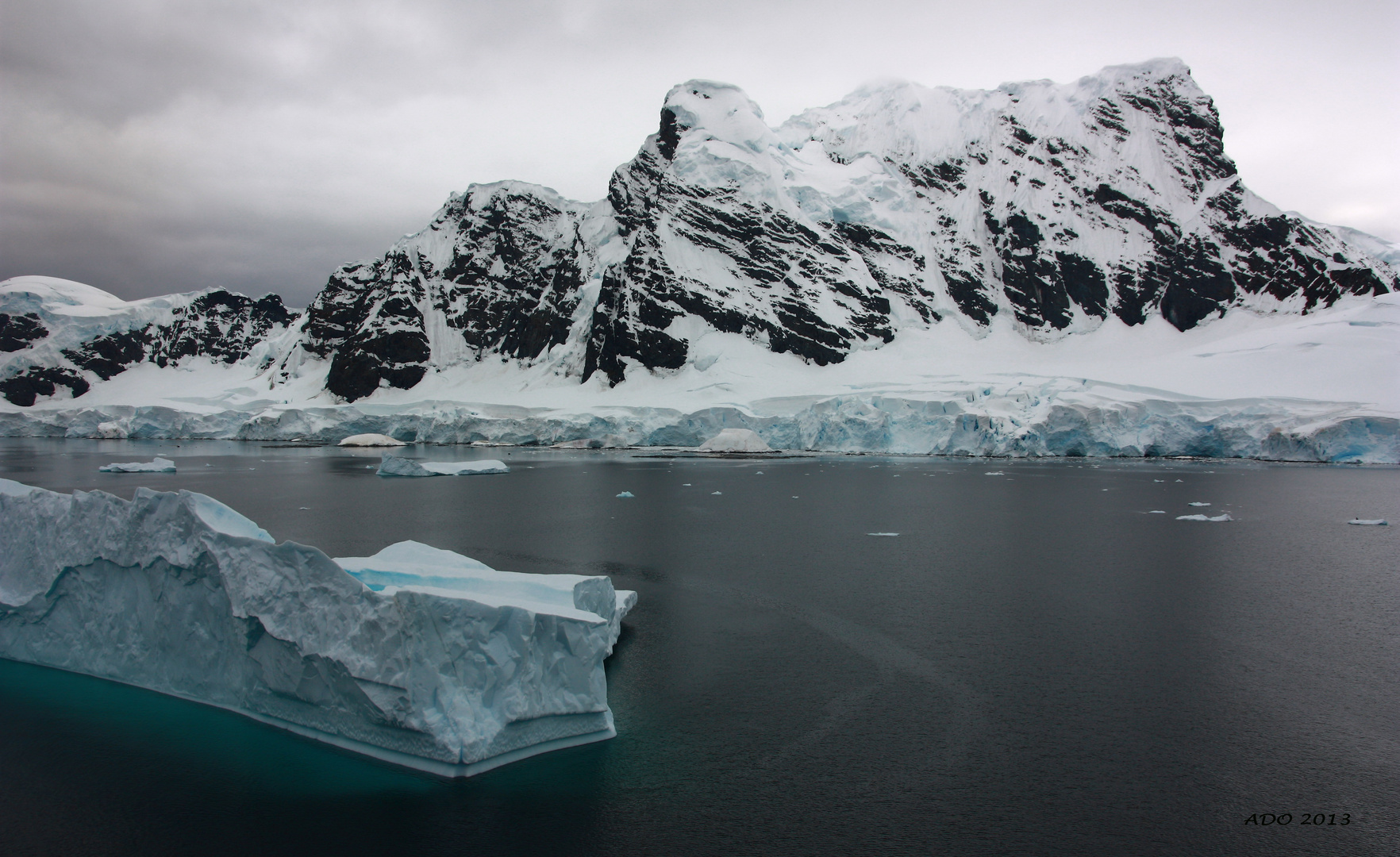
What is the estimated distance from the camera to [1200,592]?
9.61 m

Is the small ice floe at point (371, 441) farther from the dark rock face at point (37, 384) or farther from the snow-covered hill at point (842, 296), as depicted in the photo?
the dark rock face at point (37, 384)

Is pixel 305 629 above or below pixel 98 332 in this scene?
below

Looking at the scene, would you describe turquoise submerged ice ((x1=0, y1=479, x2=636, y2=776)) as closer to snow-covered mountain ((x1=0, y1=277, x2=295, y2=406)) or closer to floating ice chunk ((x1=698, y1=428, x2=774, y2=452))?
floating ice chunk ((x1=698, y1=428, x2=774, y2=452))

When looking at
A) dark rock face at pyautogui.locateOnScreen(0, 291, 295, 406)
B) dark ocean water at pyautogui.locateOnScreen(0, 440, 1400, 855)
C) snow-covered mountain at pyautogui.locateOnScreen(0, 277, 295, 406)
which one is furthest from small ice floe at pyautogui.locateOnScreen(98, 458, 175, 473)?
dark rock face at pyautogui.locateOnScreen(0, 291, 295, 406)

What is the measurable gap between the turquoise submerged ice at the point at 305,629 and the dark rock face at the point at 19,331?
109 metres

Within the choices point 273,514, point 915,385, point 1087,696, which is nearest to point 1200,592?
point 1087,696

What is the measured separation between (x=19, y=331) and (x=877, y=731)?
116444mm

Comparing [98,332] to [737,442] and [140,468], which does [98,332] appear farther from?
[737,442]

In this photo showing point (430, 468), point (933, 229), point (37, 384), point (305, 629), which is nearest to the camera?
point (305, 629)

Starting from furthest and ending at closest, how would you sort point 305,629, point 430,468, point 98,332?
point 98,332, point 430,468, point 305,629

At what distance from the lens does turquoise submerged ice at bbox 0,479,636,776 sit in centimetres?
501

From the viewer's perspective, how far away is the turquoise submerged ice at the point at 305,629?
5.01 metres

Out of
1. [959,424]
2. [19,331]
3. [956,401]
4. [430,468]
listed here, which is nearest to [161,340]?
[19,331]

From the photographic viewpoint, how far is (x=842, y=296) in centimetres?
6488
